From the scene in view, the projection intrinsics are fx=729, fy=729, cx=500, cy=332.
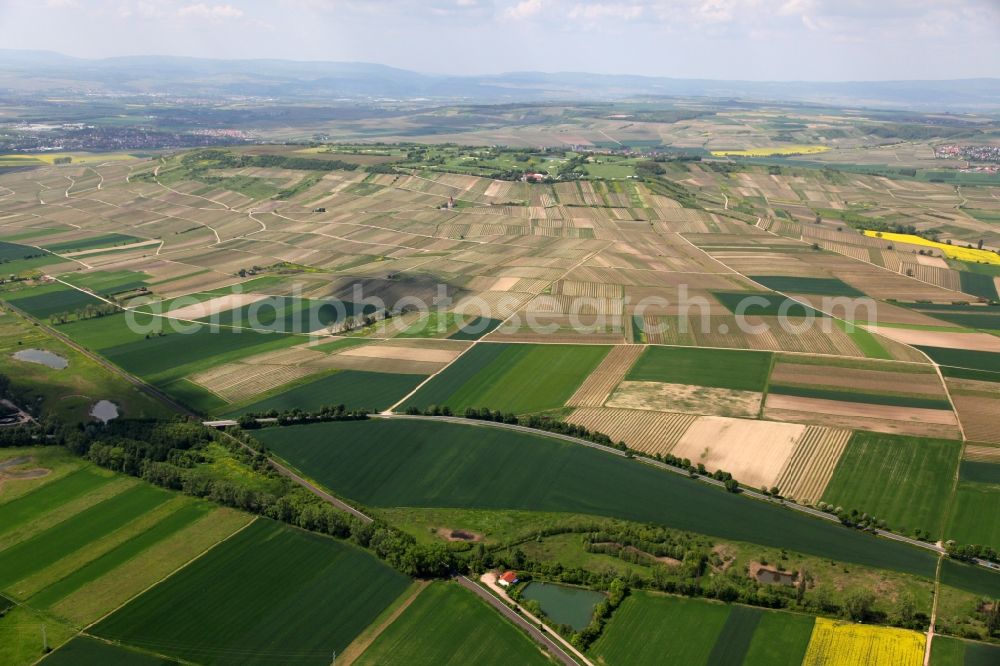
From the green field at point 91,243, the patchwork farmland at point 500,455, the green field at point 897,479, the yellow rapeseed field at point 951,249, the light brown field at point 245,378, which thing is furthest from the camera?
the green field at point 91,243

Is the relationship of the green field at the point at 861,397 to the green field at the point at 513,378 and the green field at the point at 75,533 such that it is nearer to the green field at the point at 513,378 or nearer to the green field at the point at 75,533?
the green field at the point at 513,378

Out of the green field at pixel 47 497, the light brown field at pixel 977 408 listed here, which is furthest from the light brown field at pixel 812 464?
the green field at pixel 47 497

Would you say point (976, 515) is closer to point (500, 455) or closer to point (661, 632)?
point (661, 632)

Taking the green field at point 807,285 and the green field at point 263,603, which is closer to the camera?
the green field at point 263,603

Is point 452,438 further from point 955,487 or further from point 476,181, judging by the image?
point 476,181

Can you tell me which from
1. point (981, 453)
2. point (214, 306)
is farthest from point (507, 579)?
point (214, 306)

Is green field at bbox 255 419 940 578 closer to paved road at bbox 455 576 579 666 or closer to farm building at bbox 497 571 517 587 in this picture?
farm building at bbox 497 571 517 587
